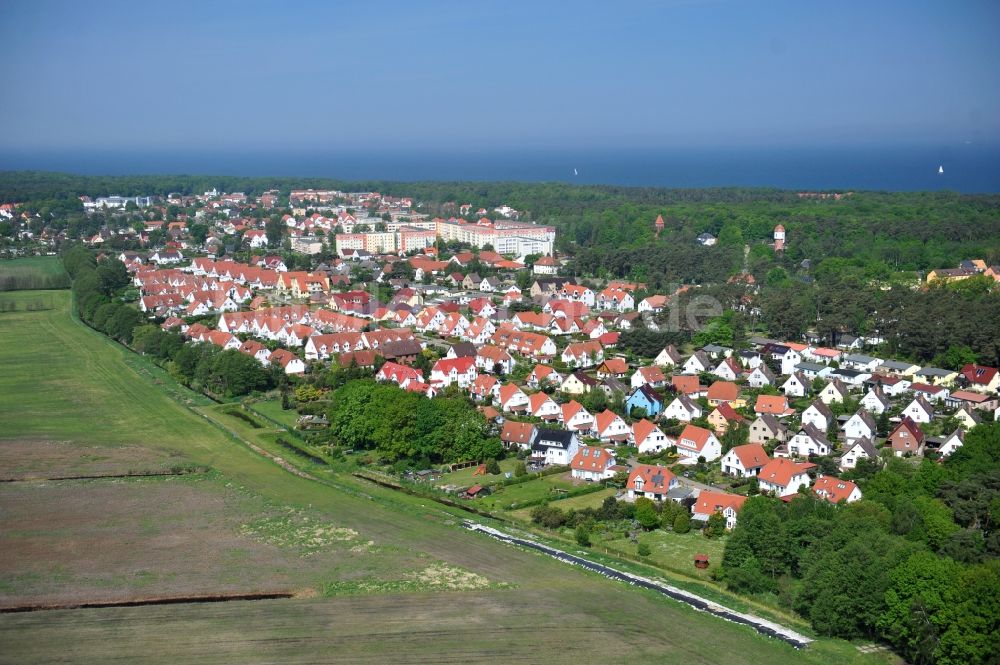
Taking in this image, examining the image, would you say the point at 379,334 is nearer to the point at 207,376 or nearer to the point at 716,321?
the point at 207,376

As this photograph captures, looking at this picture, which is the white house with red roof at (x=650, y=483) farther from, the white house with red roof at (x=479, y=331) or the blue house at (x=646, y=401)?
the white house with red roof at (x=479, y=331)

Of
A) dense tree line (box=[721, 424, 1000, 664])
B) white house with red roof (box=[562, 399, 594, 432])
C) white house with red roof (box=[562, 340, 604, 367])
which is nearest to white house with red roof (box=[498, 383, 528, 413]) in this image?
white house with red roof (box=[562, 399, 594, 432])

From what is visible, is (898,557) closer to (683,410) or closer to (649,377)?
(683,410)

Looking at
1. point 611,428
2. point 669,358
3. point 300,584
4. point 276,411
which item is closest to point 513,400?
point 611,428

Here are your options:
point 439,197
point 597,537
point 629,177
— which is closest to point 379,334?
point 597,537

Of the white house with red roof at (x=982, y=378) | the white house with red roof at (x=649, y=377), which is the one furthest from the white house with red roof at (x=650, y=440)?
the white house with red roof at (x=982, y=378)

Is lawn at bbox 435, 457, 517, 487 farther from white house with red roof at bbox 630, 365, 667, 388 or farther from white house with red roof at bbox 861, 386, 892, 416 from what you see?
white house with red roof at bbox 861, 386, 892, 416
